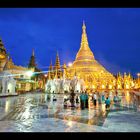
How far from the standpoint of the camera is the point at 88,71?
5959cm

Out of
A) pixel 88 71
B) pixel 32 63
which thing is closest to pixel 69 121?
pixel 88 71

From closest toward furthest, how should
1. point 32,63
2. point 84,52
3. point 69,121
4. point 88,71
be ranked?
point 69,121 < point 88,71 < point 84,52 < point 32,63

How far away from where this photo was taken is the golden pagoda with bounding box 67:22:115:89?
185 feet

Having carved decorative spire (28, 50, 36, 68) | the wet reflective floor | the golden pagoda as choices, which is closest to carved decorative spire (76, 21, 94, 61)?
the golden pagoda

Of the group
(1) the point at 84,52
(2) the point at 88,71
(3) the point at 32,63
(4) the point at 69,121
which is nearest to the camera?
(4) the point at 69,121

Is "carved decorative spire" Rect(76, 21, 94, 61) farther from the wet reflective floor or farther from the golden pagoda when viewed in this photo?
the wet reflective floor

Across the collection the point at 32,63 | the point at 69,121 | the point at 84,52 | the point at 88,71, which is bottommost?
the point at 69,121

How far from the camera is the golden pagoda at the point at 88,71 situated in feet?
185

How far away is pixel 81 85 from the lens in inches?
1625

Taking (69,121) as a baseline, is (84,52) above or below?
above

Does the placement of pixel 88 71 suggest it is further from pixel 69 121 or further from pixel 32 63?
pixel 69 121
